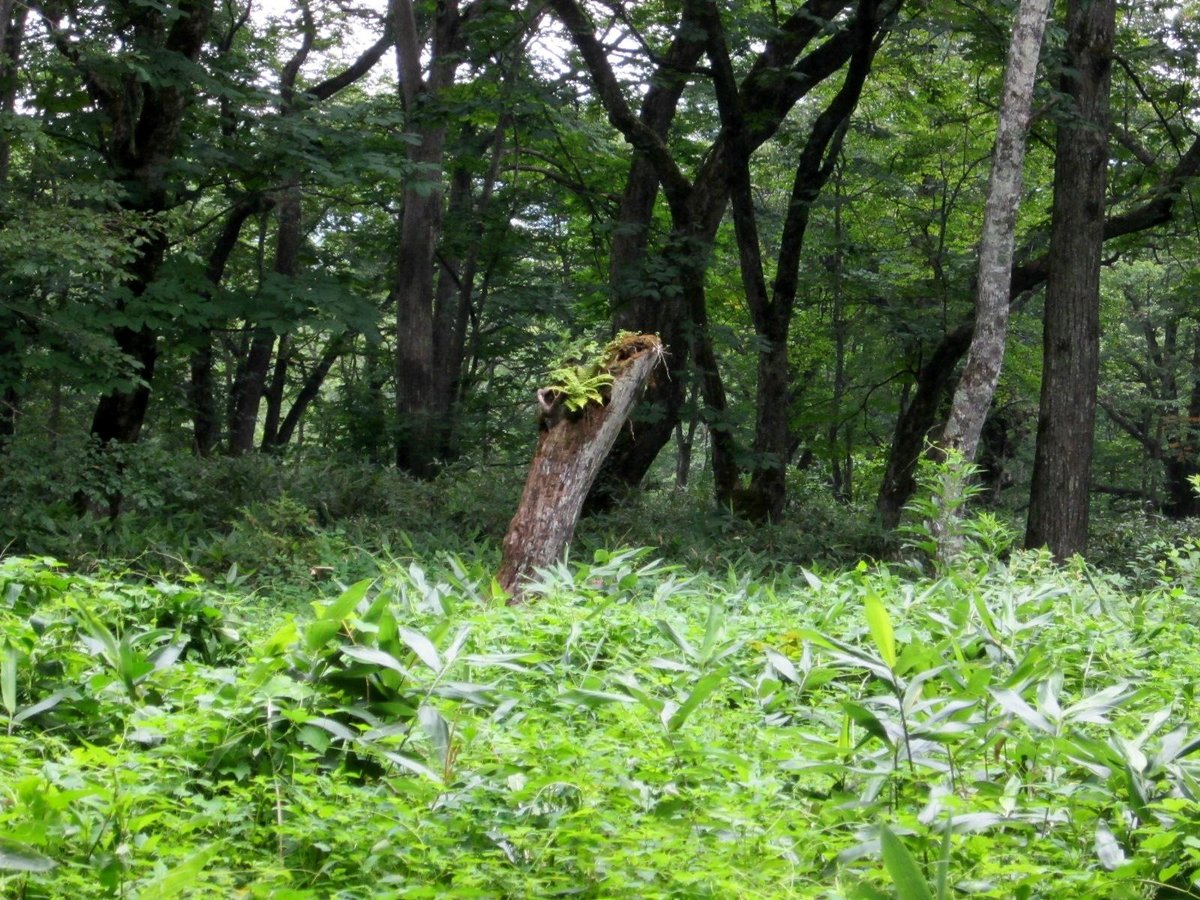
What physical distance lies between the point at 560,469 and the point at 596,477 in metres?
4.00

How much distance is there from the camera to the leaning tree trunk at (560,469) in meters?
6.80

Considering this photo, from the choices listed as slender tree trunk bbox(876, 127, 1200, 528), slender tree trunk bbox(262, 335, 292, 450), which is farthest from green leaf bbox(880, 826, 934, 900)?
slender tree trunk bbox(262, 335, 292, 450)

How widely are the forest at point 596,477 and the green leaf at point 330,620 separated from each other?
0.05 ft

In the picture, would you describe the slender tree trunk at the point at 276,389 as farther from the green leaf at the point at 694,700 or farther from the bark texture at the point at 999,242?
the green leaf at the point at 694,700

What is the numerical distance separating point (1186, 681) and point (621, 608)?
6.71ft

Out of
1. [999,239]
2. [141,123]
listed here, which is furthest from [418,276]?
[999,239]

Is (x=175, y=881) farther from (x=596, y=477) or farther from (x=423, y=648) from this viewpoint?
(x=596, y=477)

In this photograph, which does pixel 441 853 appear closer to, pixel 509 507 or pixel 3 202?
pixel 3 202

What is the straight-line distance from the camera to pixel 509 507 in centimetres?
1095

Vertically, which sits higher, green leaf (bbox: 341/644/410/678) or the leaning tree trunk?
the leaning tree trunk

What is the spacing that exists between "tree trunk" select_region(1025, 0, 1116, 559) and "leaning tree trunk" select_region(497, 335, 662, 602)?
18.0 feet

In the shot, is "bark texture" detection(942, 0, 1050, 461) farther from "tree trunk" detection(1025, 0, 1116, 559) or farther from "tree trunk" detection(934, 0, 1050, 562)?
"tree trunk" detection(1025, 0, 1116, 559)

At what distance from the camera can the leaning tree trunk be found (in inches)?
268

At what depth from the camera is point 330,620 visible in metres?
3.12
